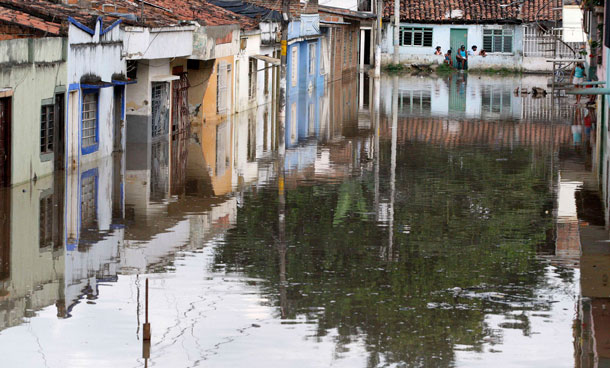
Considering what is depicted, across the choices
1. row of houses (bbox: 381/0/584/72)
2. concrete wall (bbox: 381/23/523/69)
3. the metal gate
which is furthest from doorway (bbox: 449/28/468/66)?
the metal gate

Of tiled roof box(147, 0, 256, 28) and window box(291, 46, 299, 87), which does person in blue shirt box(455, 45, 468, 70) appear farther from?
tiled roof box(147, 0, 256, 28)

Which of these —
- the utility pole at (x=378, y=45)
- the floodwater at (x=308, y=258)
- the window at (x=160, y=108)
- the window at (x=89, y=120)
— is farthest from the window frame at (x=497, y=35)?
the window at (x=89, y=120)

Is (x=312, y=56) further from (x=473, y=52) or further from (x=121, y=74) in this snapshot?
(x=121, y=74)

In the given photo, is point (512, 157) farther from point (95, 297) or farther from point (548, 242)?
point (95, 297)

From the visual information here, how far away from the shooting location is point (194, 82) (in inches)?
1345

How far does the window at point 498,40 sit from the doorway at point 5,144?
48780 mm

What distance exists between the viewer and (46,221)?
1767cm

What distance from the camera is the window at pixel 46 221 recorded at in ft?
53.5

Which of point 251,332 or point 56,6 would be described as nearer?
point 251,332

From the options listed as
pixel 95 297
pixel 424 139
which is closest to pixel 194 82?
pixel 424 139

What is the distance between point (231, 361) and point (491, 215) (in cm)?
967

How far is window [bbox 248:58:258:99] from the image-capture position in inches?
1572

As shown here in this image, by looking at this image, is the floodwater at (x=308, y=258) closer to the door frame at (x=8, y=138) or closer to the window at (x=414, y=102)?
the door frame at (x=8, y=138)

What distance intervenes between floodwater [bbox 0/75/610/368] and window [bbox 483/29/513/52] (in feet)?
119
